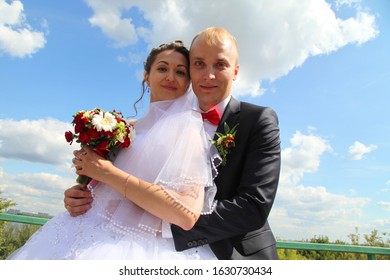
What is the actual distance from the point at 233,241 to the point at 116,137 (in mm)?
1345

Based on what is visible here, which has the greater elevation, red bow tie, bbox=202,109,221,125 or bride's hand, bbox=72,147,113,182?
red bow tie, bbox=202,109,221,125

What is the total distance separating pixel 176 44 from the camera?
3.70 meters

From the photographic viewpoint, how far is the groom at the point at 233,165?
9.09 feet

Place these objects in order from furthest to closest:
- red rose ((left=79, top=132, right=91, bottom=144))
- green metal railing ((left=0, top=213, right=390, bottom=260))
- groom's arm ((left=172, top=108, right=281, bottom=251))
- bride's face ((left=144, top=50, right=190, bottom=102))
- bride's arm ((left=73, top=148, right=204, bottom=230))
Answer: green metal railing ((left=0, top=213, right=390, bottom=260)) → bride's face ((left=144, top=50, right=190, bottom=102)) → red rose ((left=79, top=132, right=91, bottom=144)) → groom's arm ((left=172, top=108, right=281, bottom=251)) → bride's arm ((left=73, top=148, right=204, bottom=230))

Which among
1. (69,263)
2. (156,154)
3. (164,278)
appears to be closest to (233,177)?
(156,154)

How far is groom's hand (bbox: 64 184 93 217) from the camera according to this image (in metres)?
A: 3.06

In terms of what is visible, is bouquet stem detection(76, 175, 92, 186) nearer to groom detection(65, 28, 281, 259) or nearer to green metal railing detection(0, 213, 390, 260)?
groom detection(65, 28, 281, 259)

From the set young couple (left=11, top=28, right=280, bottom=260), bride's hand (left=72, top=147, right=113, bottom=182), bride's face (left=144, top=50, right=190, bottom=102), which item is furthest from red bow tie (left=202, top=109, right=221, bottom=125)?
bride's hand (left=72, top=147, right=113, bottom=182)

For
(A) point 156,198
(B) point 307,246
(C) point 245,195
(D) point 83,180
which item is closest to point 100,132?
(D) point 83,180

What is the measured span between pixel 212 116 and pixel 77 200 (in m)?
1.46

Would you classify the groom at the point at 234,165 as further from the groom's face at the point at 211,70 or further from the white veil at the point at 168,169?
the white veil at the point at 168,169

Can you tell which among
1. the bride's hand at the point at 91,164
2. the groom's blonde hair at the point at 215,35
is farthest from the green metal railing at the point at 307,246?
the groom's blonde hair at the point at 215,35

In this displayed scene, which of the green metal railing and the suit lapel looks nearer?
the suit lapel

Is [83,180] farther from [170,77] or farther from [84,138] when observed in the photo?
[170,77]
